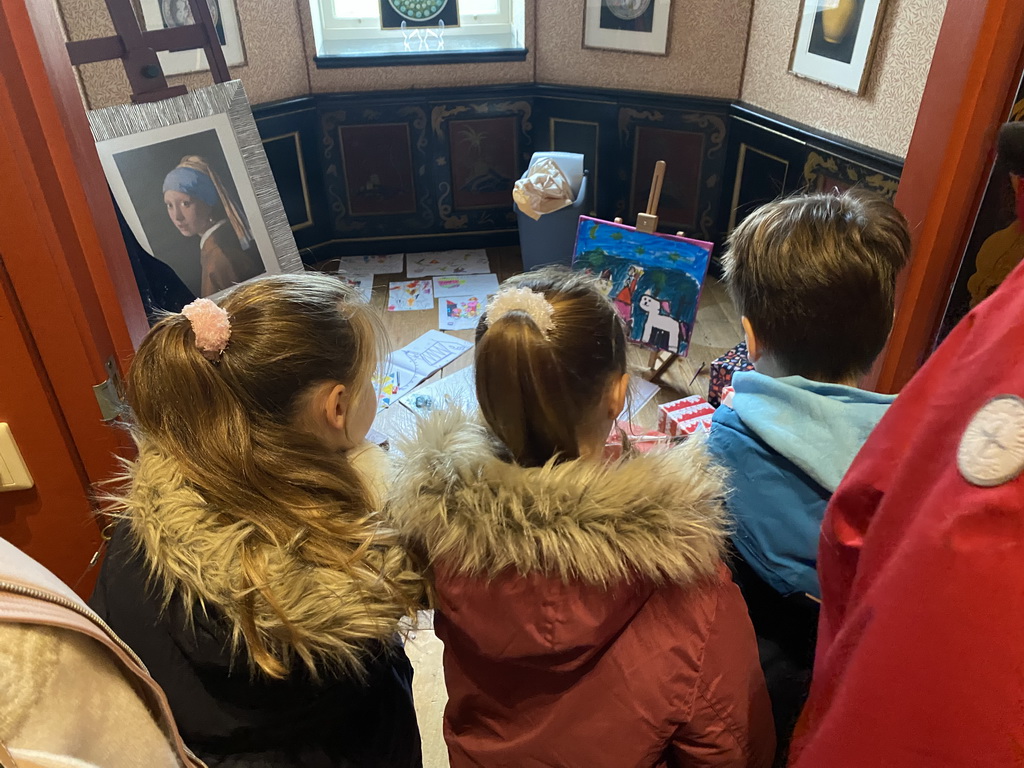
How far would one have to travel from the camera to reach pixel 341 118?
338cm

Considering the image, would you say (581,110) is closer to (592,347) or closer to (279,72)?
(279,72)

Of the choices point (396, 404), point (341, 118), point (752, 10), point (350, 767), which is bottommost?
point (396, 404)

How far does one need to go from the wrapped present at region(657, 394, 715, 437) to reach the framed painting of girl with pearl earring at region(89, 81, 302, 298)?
118 cm

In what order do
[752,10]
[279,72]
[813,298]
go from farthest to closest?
1. [279,72]
2. [752,10]
3. [813,298]

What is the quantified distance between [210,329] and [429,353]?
2.01 metres

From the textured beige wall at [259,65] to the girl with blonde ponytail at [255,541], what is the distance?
2.27 m

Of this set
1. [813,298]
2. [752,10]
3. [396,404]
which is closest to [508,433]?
[813,298]

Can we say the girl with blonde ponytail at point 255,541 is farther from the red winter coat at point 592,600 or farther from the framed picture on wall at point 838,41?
the framed picture on wall at point 838,41

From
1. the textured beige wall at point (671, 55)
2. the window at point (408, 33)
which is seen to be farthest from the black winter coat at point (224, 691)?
the window at point (408, 33)

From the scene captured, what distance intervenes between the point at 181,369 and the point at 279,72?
2.83 m

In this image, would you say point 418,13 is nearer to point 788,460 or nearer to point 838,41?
point 838,41

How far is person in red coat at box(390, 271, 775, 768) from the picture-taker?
2.55 ft

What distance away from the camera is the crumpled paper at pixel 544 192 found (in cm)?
303

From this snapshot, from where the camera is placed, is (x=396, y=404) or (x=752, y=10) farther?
(x=752, y=10)
